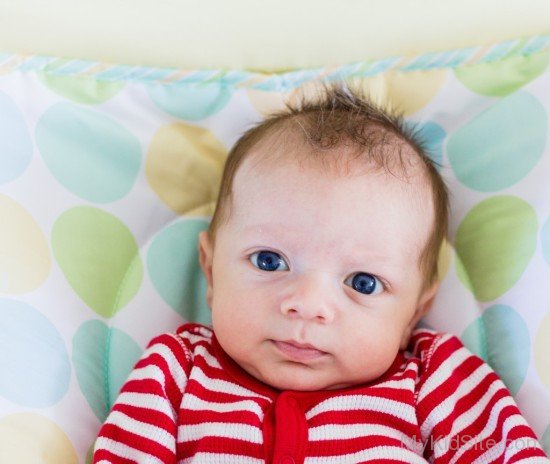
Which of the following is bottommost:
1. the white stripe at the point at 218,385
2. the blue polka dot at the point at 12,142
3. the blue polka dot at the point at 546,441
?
the blue polka dot at the point at 546,441

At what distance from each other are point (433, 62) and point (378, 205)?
0.51 meters

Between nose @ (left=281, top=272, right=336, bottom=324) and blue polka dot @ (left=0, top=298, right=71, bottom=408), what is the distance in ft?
1.33

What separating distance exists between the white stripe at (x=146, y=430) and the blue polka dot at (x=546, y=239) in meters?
0.72

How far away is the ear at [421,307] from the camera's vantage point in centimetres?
149

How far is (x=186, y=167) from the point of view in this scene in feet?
5.64

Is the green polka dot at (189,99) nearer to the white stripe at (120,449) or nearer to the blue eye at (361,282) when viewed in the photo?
the blue eye at (361,282)

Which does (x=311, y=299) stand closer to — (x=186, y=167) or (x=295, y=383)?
(x=295, y=383)

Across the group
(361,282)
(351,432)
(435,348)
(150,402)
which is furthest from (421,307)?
(150,402)

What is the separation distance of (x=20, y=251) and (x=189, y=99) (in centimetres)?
49

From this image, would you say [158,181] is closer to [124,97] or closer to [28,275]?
[124,97]

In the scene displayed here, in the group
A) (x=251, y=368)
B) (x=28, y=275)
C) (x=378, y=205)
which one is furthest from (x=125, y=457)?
(x=378, y=205)

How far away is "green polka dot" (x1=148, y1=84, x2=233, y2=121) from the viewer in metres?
1.72

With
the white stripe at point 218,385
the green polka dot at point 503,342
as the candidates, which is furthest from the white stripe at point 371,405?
the green polka dot at point 503,342

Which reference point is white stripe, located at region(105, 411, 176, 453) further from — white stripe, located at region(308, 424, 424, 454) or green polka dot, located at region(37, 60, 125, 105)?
green polka dot, located at region(37, 60, 125, 105)
